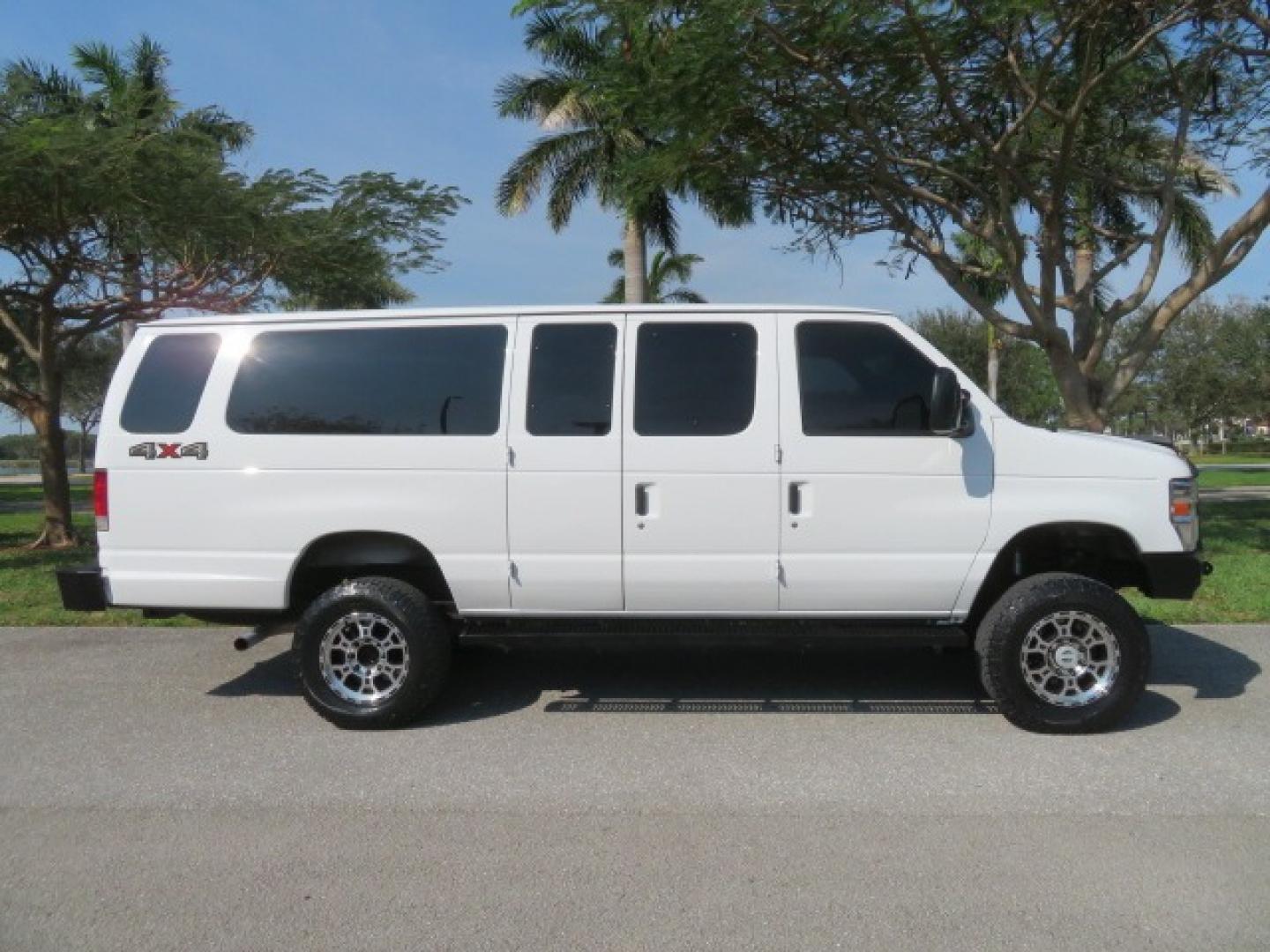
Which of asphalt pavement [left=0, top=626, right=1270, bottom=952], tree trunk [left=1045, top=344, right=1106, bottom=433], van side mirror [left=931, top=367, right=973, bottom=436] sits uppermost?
tree trunk [left=1045, top=344, right=1106, bottom=433]

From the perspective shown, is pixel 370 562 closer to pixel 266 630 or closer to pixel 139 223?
pixel 266 630

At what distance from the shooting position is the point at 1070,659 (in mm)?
5312

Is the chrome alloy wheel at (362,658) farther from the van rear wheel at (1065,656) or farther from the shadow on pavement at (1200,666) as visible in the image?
the shadow on pavement at (1200,666)

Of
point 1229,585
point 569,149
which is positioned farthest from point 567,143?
point 1229,585

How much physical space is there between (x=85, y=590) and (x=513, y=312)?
284 cm

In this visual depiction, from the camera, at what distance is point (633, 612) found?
5.50 meters

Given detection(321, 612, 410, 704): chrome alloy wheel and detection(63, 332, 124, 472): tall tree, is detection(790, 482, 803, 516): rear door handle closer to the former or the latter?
detection(321, 612, 410, 704): chrome alloy wheel

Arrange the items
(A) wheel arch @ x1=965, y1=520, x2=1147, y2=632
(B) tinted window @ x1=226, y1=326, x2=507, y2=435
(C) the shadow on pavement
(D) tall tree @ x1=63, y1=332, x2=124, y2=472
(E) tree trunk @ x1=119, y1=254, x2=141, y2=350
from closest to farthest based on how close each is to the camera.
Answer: (A) wheel arch @ x1=965, y1=520, x2=1147, y2=632 < (B) tinted window @ x1=226, y1=326, x2=507, y2=435 < (C) the shadow on pavement < (E) tree trunk @ x1=119, y1=254, x2=141, y2=350 < (D) tall tree @ x1=63, y1=332, x2=124, y2=472

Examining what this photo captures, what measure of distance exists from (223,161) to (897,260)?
9503 millimetres

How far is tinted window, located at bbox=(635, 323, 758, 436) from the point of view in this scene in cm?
540

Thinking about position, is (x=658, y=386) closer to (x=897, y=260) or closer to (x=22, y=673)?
(x=22, y=673)

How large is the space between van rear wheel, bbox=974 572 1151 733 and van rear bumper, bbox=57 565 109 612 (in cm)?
478

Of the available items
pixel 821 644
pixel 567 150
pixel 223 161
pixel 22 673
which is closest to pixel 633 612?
pixel 821 644

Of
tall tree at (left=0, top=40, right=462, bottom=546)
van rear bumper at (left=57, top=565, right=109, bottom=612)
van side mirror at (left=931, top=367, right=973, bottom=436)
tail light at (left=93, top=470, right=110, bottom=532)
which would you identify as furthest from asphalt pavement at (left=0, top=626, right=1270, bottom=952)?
tall tree at (left=0, top=40, right=462, bottom=546)
